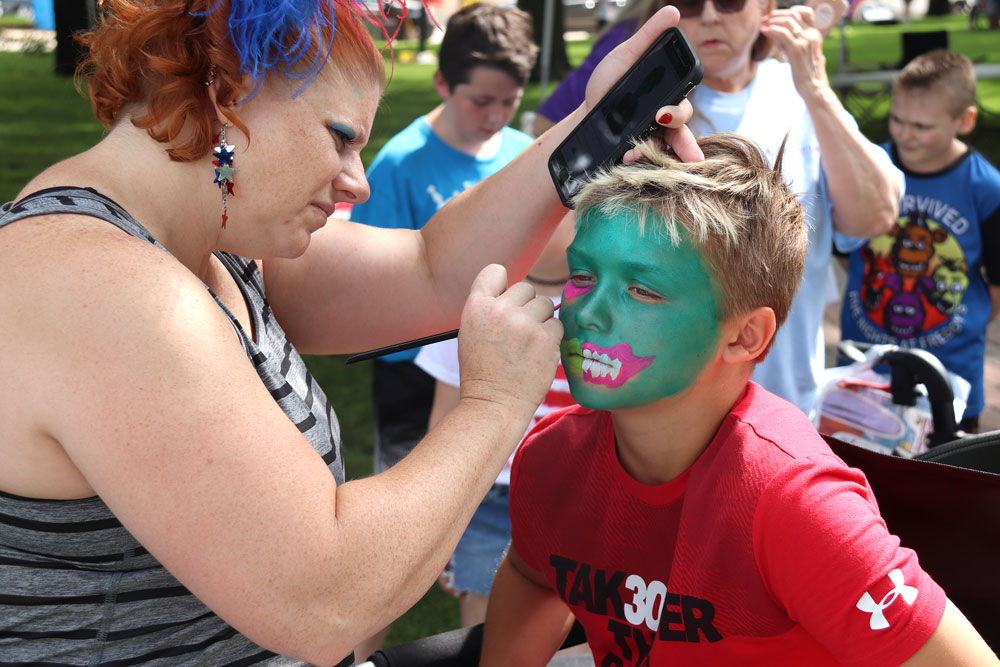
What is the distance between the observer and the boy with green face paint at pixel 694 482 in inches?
50.1

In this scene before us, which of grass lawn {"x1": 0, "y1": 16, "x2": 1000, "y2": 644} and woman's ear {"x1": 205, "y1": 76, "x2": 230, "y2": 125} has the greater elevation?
woman's ear {"x1": 205, "y1": 76, "x2": 230, "y2": 125}

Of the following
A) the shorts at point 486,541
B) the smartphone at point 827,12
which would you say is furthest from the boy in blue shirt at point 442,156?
the smartphone at point 827,12

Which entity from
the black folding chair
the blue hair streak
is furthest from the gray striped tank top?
the black folding chair

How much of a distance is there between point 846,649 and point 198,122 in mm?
1096

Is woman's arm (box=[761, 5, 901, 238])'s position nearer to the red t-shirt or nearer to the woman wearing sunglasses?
the woman wearing sunglasses

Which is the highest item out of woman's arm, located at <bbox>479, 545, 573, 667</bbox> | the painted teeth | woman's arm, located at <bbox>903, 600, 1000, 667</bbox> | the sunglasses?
the sunglasses

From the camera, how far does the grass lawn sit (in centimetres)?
439

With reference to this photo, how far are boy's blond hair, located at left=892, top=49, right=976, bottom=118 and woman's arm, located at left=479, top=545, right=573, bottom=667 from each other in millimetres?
3180

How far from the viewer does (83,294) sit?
1.08 meters

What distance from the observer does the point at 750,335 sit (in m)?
1.54

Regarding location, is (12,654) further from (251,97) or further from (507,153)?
(507,153)

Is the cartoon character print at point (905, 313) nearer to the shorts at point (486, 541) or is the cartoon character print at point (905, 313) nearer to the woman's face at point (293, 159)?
the shorts at point (486, 541)

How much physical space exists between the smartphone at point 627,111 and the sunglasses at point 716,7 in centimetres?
112

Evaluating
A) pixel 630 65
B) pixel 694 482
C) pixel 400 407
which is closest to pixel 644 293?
pixel 694 482
